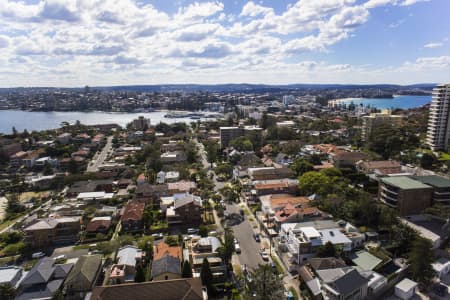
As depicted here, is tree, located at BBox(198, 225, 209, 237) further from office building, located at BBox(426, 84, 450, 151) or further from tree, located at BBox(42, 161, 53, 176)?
office building, located at BBox(426, 84, 450, 151)

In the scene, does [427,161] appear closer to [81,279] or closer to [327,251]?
[327,251]

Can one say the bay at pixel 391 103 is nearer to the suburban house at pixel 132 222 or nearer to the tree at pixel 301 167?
the tree at pixel 301 167

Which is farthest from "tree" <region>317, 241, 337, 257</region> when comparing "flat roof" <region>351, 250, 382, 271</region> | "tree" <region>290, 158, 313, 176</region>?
"tree" <region>290, 158, 313, 176</region>

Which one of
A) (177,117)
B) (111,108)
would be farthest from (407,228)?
(111,108)

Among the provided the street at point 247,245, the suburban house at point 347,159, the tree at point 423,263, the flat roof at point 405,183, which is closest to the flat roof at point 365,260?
the tree at point 423,263

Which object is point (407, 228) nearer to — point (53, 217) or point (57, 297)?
point (57, 297)

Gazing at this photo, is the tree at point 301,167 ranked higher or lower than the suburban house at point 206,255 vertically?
higher
